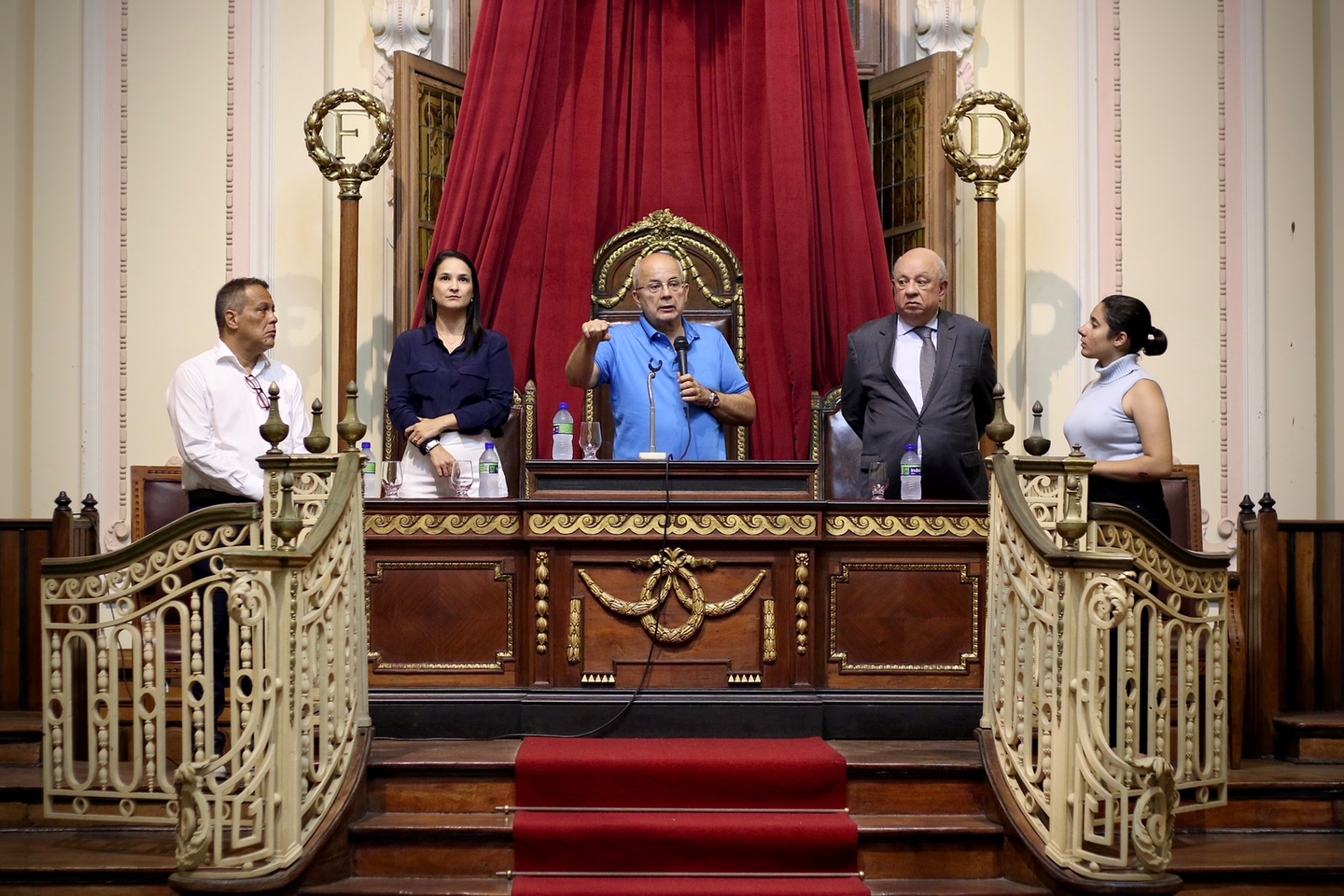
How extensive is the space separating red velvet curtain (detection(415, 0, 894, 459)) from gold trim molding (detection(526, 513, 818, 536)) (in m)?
1.53

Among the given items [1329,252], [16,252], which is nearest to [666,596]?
[16,252]

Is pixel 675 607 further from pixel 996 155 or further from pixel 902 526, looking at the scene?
pixel 996 155

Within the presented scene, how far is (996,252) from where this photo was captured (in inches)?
253

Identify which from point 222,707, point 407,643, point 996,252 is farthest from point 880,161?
point 222,707

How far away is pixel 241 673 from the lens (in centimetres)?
345

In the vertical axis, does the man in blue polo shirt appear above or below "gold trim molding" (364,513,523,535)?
above

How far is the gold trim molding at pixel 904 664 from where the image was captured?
4312mm

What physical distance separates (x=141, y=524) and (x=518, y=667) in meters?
2.16

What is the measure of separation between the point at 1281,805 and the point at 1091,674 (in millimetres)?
1220

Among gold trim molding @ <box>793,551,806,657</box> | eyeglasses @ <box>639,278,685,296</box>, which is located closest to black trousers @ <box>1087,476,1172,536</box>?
gold trim molding @ <box>793,551,806,657</box>

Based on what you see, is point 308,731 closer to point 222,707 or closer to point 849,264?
point 222,707

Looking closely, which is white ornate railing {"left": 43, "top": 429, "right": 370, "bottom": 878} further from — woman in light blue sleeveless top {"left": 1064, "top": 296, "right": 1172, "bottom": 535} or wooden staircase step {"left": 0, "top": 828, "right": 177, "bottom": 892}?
woman in light blue sleeveless top {"left": 1064, "top": 296, "right": 1172, "bottom": 535}

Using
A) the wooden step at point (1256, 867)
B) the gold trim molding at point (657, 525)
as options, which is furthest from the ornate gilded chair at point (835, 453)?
the wooden step at point (1256, 867)

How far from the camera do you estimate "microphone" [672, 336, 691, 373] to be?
186 inches
